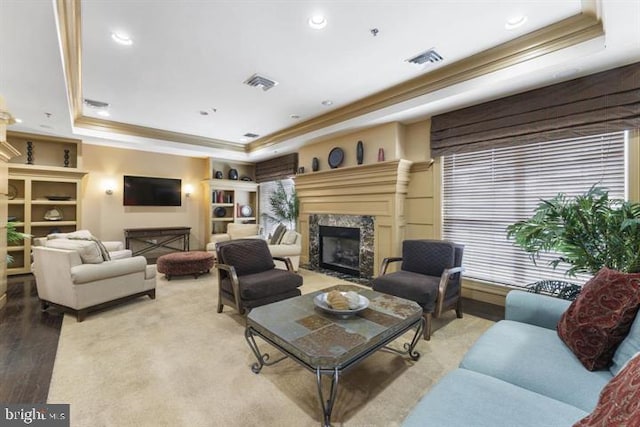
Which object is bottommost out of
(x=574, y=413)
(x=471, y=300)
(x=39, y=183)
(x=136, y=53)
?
(x=471, y=300)

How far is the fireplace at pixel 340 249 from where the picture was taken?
4.99 metres

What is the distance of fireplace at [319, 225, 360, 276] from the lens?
16.4 feet

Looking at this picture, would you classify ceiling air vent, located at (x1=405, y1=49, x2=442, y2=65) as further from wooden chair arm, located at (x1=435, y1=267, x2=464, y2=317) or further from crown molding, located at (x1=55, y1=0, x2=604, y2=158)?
wooden chair arm, located at (x1=435, y1=267, x2=464, y2=317)

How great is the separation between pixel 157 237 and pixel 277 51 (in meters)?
5.60

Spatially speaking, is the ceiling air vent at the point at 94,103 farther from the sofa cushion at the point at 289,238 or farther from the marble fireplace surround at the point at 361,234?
the marble fireplace surround at the point at 361,234

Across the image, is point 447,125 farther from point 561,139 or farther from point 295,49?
point 295,49

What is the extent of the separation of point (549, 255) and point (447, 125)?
2020 mm

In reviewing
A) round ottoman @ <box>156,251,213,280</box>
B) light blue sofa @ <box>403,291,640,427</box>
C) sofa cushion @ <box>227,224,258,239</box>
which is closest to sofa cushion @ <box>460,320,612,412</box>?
light blue sofa @ <box>403,291,640,427</box>

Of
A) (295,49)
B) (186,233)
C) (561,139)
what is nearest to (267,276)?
(295,49)

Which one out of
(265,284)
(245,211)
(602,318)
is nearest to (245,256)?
(265,284)

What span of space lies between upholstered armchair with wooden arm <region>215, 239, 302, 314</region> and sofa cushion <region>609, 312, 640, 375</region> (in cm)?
250

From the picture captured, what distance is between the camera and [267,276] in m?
3.07

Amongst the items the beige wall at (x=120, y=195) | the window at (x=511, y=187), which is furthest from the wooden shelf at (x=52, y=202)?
the window at (x=511, y=187)

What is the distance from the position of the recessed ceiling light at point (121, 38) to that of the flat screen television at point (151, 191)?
4286 mm
